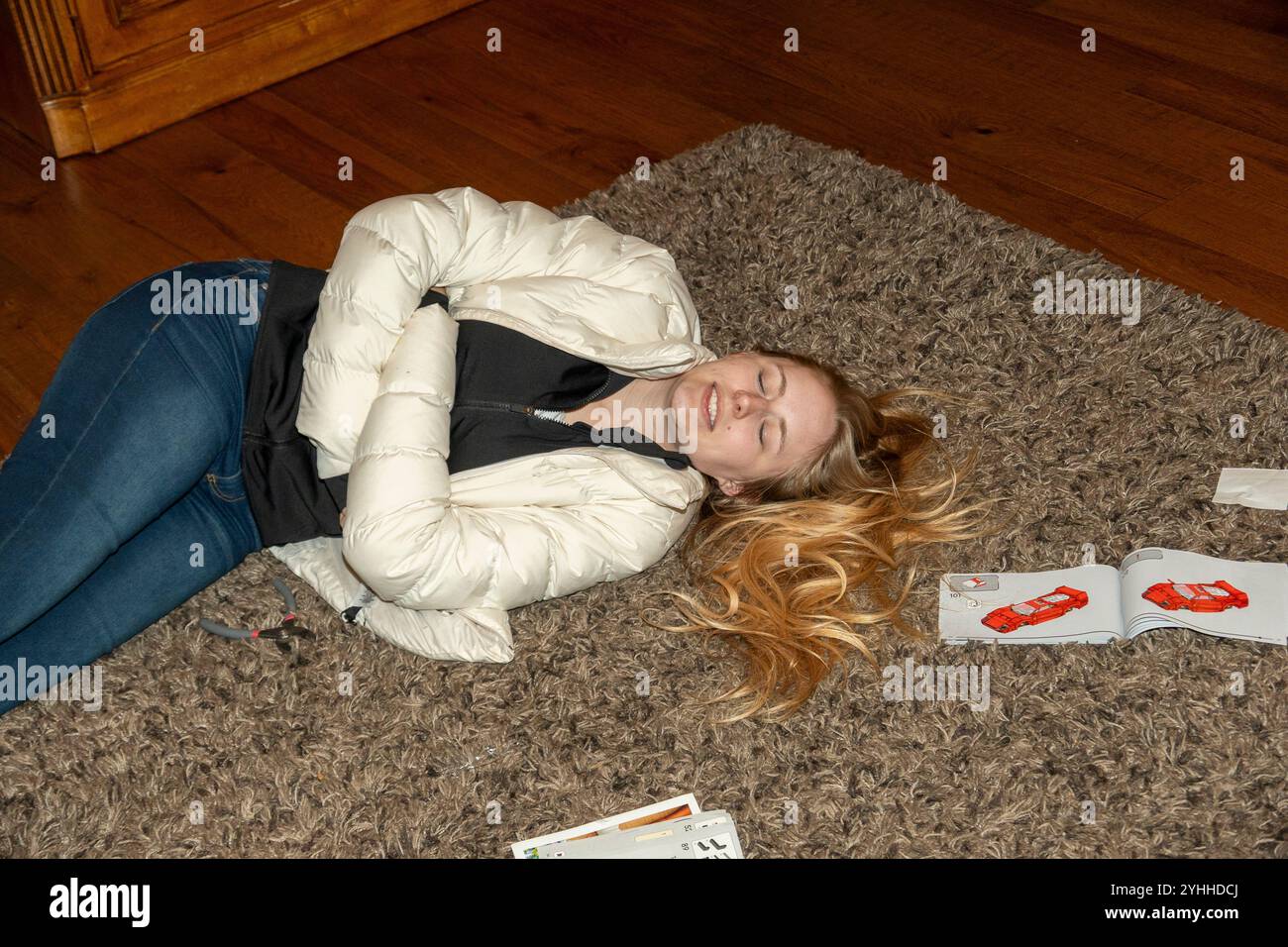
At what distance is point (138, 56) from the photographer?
2.72m

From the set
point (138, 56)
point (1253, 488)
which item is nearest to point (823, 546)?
point (1253, 488)

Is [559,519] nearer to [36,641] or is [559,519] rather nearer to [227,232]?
[36,641]

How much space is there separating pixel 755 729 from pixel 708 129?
5.53 feet

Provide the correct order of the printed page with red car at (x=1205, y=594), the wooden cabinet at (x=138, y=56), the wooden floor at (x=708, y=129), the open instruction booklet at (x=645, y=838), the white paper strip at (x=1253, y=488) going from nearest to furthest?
the open instruction booklet at (x=645, y=838) → the printed page with red car at (x=1205, y=594) → the white paper strip at (x=1253, y=488) → the wooden floor at (x=708, y=129) → the wooden cabinet at (x=138, y=56)

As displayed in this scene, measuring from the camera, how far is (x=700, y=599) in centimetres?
182

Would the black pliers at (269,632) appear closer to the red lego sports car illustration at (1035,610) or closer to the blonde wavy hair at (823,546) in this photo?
the blonde wavy hair at (823,546)

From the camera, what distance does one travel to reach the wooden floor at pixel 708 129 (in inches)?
98.0

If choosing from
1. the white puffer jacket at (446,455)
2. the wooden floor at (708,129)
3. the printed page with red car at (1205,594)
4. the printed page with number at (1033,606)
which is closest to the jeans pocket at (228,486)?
the white puffer jacket at (446,455)

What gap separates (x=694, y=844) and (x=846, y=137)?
186 centimetres

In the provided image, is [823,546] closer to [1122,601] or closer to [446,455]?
[1122,601]

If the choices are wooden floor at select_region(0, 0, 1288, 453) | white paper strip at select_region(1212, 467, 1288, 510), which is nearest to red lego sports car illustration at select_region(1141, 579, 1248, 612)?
white paper strip at select_region(1212, 467, 1288, 510)

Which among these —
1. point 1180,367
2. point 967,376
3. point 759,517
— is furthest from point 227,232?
point 1180,367

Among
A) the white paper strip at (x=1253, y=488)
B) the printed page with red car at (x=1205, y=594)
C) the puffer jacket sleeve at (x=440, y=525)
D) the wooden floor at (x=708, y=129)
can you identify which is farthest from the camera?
the wooden floor at (x=708, y=129)

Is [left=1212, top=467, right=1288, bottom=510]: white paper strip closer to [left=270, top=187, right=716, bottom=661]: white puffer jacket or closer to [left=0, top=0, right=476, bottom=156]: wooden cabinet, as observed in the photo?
[left=270, top=187, right=716, bottom=661]: white puffer jacket
